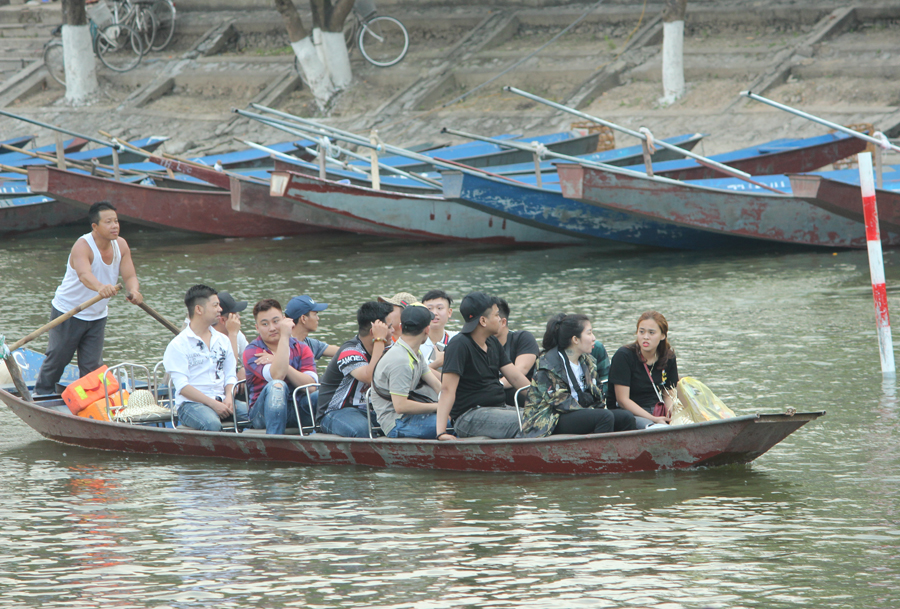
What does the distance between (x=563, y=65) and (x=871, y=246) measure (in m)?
15.5

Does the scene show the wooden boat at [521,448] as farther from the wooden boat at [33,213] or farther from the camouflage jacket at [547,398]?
the wooden boat at [33,213]

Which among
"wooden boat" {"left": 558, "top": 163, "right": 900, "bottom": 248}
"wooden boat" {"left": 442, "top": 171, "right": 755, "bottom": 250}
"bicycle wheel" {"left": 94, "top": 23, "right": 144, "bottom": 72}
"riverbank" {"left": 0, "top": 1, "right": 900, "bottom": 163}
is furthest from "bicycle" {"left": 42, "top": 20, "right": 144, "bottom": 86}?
"wooden boat" {"left": 558, "top": 163, "right": 900, "bottom": 248}

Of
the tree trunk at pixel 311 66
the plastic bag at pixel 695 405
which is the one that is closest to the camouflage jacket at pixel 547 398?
the plastic bag at pixel 695 405

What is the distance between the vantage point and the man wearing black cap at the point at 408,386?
6.87 meters

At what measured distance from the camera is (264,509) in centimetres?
652

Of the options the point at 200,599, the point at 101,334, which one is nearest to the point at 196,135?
the point at 101,334

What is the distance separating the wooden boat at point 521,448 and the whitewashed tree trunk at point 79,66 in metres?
22.0

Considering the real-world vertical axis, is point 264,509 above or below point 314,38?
below

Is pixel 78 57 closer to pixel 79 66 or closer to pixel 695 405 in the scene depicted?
pixel 79 66

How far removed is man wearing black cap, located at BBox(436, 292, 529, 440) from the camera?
669 centimetres

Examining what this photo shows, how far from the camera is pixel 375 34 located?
26250 mm

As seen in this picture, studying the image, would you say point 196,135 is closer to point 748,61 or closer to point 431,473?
point 748,61

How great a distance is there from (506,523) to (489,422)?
3.02ft

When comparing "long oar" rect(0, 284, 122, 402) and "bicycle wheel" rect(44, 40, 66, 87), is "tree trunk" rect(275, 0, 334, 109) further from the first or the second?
"long oar" rect(0, 284, 122, 402)
